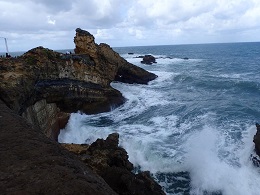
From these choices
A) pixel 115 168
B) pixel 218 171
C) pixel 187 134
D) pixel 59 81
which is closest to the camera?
pixel 115 168

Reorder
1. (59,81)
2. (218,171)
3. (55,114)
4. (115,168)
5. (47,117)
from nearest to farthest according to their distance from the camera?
(115,168) → (218,171) → (47,117) → (59,81) → (55,114)

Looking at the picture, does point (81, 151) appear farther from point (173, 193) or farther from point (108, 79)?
point (108, 79)

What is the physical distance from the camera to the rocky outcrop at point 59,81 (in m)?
16.3

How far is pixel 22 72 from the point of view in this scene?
17797mm

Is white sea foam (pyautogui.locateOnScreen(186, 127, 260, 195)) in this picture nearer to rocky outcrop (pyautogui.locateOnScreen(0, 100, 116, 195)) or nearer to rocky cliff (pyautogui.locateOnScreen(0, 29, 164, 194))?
rocky cliff (pyautogui.locateOnScreen(0, 29, 164, 194))

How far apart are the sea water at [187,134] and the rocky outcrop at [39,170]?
9272 mm

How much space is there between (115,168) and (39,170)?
7.13m

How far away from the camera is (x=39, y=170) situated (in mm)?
5207

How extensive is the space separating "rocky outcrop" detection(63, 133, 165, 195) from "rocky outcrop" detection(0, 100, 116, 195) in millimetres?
5082

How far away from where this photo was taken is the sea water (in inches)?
581

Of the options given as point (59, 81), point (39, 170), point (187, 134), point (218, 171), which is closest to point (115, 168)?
point (218, 171)

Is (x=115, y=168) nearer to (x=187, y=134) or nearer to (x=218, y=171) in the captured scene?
(x=218, y=171)

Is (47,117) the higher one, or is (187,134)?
(47,117)

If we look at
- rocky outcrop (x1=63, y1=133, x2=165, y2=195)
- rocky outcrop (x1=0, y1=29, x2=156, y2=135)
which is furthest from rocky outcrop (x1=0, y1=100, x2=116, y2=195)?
rocky outcrop (x1=0, y1=29, x2=156, y2=135)
